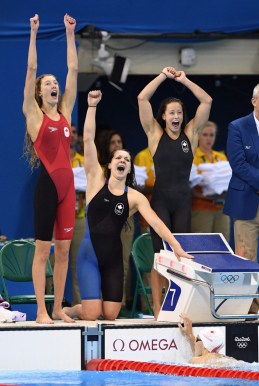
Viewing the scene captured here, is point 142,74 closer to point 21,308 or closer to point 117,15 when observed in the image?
point 117,15

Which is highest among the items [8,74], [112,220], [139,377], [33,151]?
[8,74]

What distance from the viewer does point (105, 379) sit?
787cm

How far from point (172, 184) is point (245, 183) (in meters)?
0.67

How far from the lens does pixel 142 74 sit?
12.4m

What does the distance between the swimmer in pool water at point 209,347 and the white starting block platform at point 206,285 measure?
214 mm

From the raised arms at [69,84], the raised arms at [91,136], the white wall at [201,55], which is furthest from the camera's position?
the white wall at [201,55]

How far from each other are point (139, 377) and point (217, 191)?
12.9 ft

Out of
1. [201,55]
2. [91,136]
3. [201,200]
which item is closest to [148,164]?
[201,200]

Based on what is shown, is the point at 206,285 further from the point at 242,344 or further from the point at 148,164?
the point at 148,164

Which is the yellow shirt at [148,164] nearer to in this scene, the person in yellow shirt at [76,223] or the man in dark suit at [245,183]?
the person in yellow shirt at [76,223]

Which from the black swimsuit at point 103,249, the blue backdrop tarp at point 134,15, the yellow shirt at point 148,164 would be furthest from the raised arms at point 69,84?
the yellow shirt at point 148,164

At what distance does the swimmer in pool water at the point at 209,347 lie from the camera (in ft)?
26.9

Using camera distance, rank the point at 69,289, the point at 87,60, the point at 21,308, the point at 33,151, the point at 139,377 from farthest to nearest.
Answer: the point at 87,60, the point at 69,289, the point at 21,308, the point at 33,151, the point at 139,377

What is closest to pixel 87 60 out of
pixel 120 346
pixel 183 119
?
pixel 183 119
